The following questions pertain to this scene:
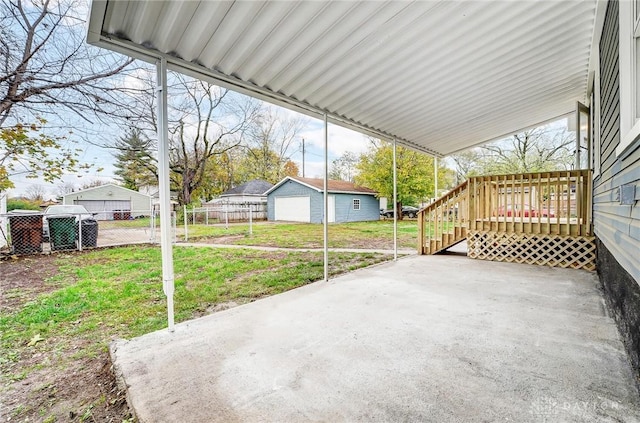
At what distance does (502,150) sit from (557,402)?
2037 centimetres

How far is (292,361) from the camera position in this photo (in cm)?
207

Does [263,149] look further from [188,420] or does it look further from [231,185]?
[188,420]

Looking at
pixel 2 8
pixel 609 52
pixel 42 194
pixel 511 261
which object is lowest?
pixel 511 261

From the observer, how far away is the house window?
1.87 meters

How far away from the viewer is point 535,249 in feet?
18.2

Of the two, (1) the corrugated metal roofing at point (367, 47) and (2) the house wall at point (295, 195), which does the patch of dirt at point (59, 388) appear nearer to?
(1) the corrugated metal roofing at point (367, 47)

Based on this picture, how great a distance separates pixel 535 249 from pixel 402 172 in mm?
12025

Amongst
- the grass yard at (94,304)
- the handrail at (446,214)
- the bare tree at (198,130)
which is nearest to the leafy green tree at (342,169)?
the bare tree at (198,130)

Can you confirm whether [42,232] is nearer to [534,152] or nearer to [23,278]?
[23,278]

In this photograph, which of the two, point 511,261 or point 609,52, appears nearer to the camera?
point 609,52

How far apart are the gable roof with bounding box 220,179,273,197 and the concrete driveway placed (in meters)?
17.6

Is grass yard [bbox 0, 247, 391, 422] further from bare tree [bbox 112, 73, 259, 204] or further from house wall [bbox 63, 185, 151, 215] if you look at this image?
house wall [bbox 63, 185, 151, 215]

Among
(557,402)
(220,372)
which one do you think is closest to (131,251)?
(220,372)

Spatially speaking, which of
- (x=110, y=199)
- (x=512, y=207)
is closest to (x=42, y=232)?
(x=512, y=207)
